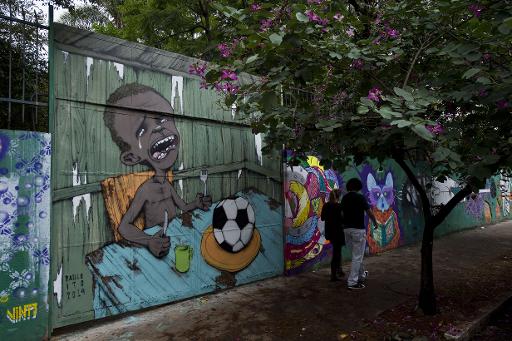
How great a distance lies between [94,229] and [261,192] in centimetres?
303

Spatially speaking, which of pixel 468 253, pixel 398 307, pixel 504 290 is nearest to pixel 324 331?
pixel 398 307

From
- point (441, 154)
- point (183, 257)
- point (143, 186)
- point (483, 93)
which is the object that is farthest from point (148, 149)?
point (483, 93)

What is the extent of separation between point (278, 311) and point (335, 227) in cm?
204

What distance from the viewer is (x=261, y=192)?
6.98 meters

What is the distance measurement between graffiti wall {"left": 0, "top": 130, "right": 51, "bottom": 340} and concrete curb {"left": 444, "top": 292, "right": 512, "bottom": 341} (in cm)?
459

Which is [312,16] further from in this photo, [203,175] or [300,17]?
[203,175]

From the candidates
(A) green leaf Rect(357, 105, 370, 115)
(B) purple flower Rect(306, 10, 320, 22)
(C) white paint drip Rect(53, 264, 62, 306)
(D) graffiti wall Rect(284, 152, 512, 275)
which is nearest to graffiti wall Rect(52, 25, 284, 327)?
(C) white paint drip Rect(53, 264, 62, 306)

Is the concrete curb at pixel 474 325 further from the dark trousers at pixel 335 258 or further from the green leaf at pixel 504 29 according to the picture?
the green leaf at pixel 504 29

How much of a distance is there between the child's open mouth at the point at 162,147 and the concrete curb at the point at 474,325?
425 cm

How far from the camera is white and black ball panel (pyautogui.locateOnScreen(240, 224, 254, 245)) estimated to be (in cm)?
658

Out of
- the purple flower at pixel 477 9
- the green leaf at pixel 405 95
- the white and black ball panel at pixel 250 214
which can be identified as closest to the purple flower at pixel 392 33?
the purple flower at pixel 477 9

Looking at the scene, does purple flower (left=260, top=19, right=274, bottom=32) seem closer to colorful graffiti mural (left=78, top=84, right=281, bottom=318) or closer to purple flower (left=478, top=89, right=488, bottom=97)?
purple flower (left=478, top=89, right=488, bottom=97)

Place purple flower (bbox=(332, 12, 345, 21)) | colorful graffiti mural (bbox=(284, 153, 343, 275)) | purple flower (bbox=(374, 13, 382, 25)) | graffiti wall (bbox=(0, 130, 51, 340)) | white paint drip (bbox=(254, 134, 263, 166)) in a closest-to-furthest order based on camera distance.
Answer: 1. purple flower (bbox=(332, 12, 345, 21))
2. graffiti wall (bbox=(0, 130, 51, 340))
3. purple flower (bbox=(374, 13, 382, 25))
4. white paint drip (bbox=(254, 134, 263, 166))
5. colorful graffiti mural (bbox=(284, 153, 343, 275))

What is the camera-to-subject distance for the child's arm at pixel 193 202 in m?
5.70
